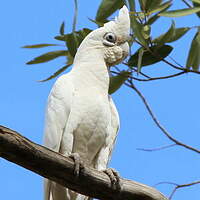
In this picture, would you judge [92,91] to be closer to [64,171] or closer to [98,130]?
[98,130]

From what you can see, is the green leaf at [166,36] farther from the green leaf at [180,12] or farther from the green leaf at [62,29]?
the green leaf at [62,29]

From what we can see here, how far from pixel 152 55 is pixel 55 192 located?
1016mm

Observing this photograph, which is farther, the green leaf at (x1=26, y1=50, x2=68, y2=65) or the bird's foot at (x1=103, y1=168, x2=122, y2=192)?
the green leaf at (x1=26, y1=50, x2=68, y2=65)

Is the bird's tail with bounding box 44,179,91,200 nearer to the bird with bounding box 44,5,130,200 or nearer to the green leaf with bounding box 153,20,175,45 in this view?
the bird with bounding box 44,5,130,200

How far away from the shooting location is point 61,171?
249 centimetres

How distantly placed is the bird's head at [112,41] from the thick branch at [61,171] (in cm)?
95

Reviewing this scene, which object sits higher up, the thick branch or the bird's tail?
the thick branch

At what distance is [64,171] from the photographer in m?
2.50

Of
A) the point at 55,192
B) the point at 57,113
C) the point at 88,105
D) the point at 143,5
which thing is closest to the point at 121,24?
the point at 143,5

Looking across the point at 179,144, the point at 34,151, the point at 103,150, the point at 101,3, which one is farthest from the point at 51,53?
the point at 34,151

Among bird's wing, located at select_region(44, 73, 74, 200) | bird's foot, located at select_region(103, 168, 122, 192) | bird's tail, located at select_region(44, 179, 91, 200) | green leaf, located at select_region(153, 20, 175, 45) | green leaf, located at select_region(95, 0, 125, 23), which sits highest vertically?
green leaf, located at select_region(95, 0, 125, 23)

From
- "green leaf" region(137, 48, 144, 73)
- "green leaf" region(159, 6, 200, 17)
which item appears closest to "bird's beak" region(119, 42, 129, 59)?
"green leaf" region(137, 48, 144, 73)

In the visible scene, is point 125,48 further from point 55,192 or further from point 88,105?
point 55,192

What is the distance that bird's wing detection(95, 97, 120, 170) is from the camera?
3256mm
